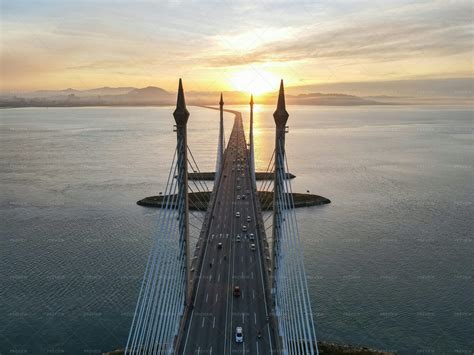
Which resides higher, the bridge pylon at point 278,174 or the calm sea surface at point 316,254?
the bridge pylon at point 278,174

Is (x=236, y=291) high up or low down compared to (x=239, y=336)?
up

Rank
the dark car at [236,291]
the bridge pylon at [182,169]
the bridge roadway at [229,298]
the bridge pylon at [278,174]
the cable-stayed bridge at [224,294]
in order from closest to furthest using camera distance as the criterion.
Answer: the cable-stayed bridge at [224,294] → the bridge roadway at [229,298] → the bridge pylon at [182,169] → the bridge pylon at [278,174] → the dark car at [236,291]

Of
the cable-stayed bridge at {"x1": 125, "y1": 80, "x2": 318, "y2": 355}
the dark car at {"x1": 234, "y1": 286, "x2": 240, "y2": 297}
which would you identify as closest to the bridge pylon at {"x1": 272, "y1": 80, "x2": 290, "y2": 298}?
the cable-stayed bridge at {"x1": 125, "y1": 80, "x2": 318, "y2": 355}

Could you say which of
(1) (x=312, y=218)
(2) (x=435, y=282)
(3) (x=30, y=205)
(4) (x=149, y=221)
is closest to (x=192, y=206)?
(4) (x=149, y=221)

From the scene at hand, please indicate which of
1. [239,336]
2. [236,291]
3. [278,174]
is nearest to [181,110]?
[278,174]

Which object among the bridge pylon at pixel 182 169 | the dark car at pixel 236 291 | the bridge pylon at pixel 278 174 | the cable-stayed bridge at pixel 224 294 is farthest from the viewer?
Result: the dark car at pixel 236 291

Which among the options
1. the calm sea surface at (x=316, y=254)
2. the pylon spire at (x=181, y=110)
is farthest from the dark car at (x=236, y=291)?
the pylon spire at (x=181, y=110)

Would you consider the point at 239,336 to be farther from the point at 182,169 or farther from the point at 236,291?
the point at 182,169

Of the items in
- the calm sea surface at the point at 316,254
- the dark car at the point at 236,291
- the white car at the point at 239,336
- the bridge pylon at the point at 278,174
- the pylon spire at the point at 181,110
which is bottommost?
the calm sea surface at the point at 316,254

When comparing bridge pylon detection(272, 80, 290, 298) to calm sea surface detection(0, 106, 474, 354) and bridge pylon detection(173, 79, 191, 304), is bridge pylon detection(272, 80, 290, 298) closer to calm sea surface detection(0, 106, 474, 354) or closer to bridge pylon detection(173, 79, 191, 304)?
bridge pylon detection(173, 79, 191, 304)

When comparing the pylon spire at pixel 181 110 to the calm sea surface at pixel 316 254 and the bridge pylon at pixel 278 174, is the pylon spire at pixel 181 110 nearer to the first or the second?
the bridge pylon at pixel 278 174
